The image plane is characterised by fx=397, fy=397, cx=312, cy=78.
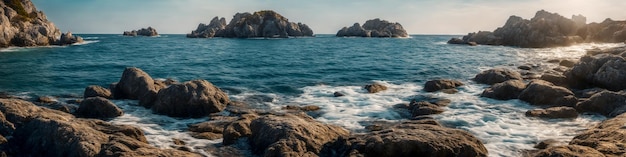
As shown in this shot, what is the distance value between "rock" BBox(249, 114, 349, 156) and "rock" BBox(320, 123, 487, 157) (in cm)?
59

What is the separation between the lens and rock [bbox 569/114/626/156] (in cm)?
1266

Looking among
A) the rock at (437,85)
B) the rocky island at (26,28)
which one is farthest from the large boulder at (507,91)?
the rocky island at (26,28)

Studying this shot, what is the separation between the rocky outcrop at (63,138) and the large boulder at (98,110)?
499cm

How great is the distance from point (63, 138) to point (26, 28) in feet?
321

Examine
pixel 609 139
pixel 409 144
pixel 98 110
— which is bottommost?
pixel 98 110

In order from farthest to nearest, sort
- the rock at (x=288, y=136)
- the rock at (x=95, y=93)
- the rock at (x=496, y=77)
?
1. the rock at (x=496, y=77)
2. the rock at (x=95, y=93)
3. the rock at (x=288, y=136)

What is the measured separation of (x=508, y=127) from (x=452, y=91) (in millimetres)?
10210

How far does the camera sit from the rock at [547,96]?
75.8 feet

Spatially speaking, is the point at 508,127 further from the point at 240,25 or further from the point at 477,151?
the point at 240,25

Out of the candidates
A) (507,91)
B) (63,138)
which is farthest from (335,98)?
(63,138)

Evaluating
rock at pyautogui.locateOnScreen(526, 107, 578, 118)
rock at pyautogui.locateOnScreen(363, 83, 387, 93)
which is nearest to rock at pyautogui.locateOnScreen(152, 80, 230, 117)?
rock at pyautogui.locateOnScreen(363, 83, 387, 93)

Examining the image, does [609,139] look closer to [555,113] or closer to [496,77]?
[555,113]

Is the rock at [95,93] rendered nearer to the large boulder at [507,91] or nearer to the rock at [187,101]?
the rock at [187,101]

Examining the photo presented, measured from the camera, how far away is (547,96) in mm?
23844
